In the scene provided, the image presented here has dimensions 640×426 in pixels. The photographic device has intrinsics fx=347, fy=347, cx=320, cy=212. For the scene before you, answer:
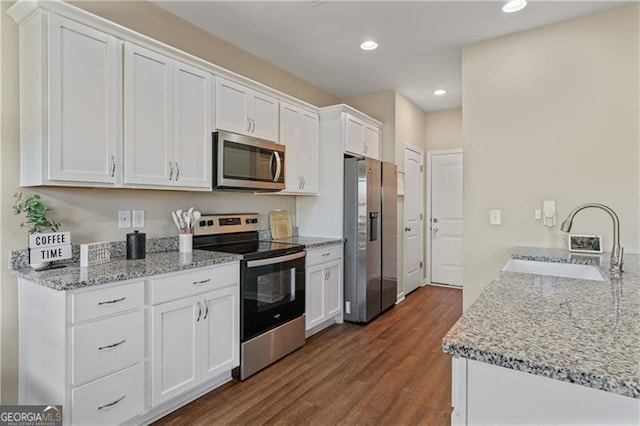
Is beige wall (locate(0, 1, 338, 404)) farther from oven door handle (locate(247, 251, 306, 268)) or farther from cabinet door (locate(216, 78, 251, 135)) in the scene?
oven door handle (locate(247, 251, 306, 268))

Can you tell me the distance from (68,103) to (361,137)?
9.56 feet

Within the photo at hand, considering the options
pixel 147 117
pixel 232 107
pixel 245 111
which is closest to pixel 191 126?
pixel 147 117

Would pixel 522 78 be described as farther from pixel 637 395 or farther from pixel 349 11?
pixel 637 395

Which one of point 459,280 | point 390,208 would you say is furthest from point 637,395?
point 459,280

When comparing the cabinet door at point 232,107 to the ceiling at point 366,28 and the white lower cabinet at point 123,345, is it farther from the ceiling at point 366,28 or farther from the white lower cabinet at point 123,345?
the white lower cabinet at point 123,345

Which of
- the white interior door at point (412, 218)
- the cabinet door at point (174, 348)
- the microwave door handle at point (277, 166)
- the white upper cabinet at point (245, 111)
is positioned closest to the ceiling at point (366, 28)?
the white upper cabinet at point (245, 111)

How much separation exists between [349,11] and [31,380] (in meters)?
3.10

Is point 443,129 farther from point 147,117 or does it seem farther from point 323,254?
point 147,117

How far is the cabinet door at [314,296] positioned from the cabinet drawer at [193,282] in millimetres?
964

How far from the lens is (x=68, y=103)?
6.14 ft

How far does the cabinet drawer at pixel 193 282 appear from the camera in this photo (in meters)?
1.98

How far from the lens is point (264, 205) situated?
3.60m

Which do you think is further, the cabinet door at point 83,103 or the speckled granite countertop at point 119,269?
the cabinet door at point 83,103

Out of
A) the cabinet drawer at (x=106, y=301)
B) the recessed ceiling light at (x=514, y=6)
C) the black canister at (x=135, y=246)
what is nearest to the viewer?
the cabinet drawer at (x=106, y=301)
